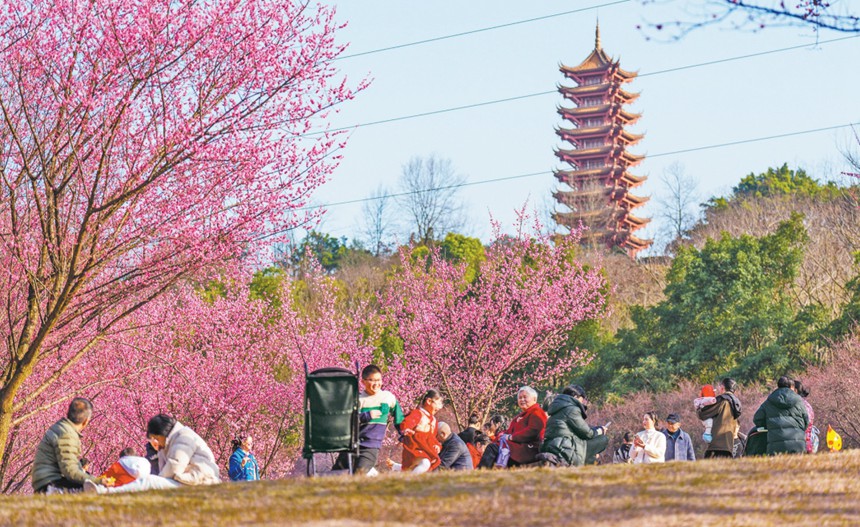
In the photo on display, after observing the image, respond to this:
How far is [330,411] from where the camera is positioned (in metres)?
11.3

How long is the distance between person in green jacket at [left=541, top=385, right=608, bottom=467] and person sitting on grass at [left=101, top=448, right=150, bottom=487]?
4124 millimetres

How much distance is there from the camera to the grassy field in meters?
8.06

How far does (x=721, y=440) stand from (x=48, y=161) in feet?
28.3

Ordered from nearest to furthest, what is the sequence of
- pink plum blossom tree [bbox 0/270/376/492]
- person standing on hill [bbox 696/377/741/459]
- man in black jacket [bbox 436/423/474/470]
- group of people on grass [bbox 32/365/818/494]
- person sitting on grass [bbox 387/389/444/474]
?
group of people on grass [bbox 32/365/818/494]
person sitting on grass [bbox 387/389/444/474]
man in black jacket [bbox 436/423/474/470]
person standing on hill [bbox 696/377/741/459]
pink plum blossom tree [bbox 0/270/376/492]

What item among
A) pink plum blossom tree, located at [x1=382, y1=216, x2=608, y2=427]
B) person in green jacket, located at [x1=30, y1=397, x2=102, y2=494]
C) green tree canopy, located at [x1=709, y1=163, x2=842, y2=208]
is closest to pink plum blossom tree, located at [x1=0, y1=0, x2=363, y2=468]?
person in green jacket, located at [x1=30, y1=397, x2=102, y2=494]

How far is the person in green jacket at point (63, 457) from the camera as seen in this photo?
1041 cm

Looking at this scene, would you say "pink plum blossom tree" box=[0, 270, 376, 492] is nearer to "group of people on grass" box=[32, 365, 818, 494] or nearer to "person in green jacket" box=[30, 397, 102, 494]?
"group of people on grass" box=[32, 365, 818, 494]

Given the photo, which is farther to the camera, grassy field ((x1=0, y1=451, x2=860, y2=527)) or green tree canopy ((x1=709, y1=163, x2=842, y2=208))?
green tree canopy ((x1=709, y1=163, x2=842, y2=208))

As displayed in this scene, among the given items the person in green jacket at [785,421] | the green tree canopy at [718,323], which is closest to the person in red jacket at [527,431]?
the person in green jacket at [785,421]

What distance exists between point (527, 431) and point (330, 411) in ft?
7.36

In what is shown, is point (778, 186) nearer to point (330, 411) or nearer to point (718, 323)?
point (718, 323)

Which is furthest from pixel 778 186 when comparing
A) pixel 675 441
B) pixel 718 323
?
pixel 675 441

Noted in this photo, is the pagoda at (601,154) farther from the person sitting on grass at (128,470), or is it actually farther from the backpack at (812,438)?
the person sitting on grass at (128,470)

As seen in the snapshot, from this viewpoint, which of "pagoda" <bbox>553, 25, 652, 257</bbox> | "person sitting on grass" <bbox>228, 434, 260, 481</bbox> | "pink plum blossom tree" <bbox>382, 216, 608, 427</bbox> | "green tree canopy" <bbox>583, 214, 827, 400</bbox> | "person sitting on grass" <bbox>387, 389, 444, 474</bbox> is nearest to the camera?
"person sitting on grass" <bbox>387, 389, 444, 474</bbox>
